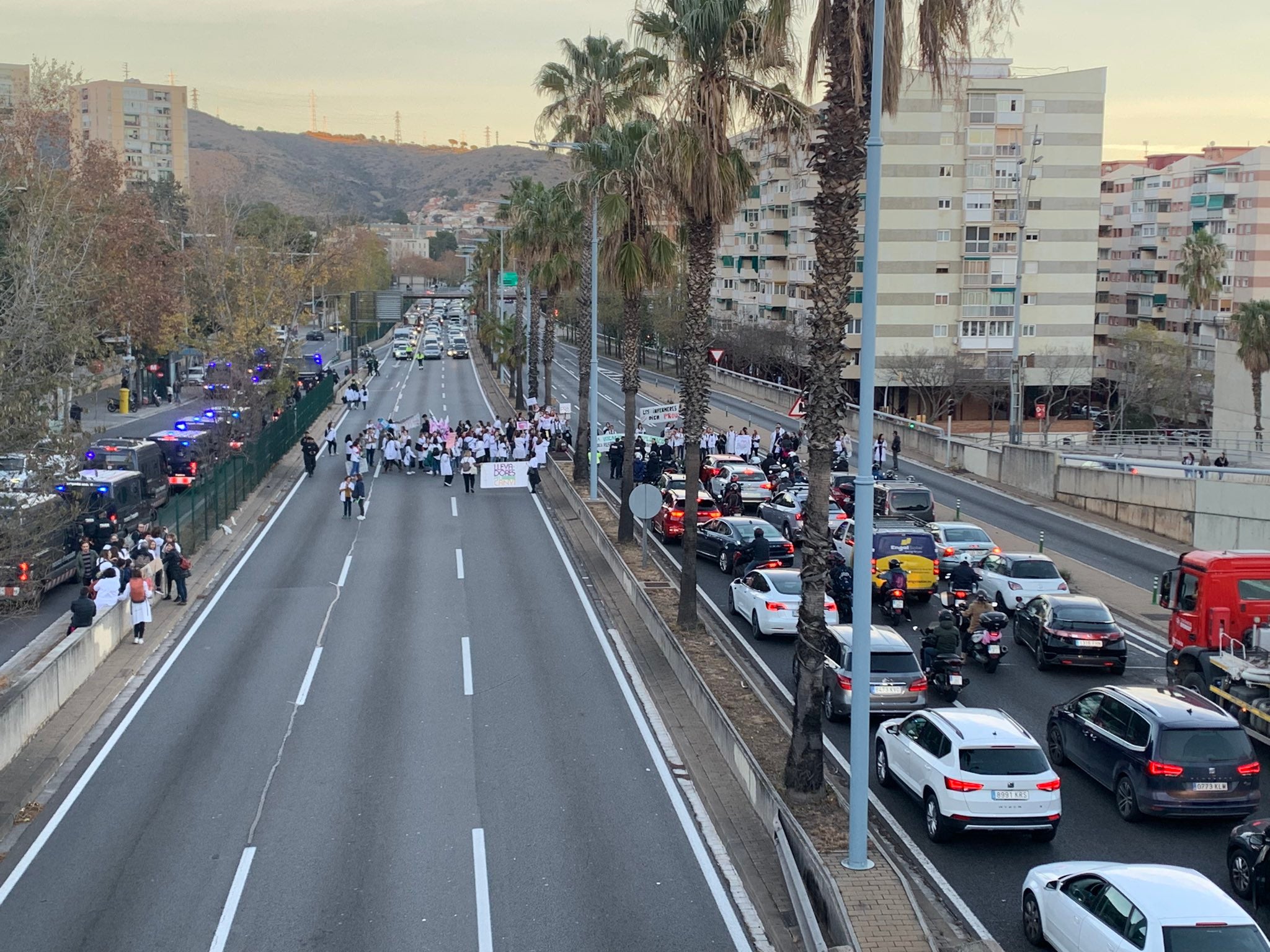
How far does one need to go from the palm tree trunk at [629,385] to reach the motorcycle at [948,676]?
40.7 feet

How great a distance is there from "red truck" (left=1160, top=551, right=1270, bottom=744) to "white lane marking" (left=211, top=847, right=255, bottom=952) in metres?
13.8

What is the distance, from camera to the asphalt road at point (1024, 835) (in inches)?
544

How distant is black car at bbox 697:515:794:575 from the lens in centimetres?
2958

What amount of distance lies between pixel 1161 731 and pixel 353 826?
32.6ft

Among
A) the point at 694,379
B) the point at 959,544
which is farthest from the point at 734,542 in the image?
the point at 694,379

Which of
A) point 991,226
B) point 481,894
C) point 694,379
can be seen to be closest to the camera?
point 481,894

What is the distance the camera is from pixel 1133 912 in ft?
34.6

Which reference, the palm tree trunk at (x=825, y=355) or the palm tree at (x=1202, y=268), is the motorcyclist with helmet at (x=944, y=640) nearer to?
the palm tree trunk at (x=825, y=355)

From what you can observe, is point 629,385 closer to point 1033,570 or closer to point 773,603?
point 773,603

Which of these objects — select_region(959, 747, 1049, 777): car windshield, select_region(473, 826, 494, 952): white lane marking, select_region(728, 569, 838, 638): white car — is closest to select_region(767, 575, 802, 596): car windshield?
select_region(728, 569, 838, 638): white car

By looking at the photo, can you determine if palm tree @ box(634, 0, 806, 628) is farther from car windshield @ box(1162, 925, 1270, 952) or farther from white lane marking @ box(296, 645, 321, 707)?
car windshield @ box(1162, 925, 1270, 952)

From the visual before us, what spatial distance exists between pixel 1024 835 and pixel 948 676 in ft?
17.9

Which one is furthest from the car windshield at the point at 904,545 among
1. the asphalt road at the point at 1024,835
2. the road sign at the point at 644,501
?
the road sign at the point at 644,501

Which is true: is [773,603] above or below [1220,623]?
below
